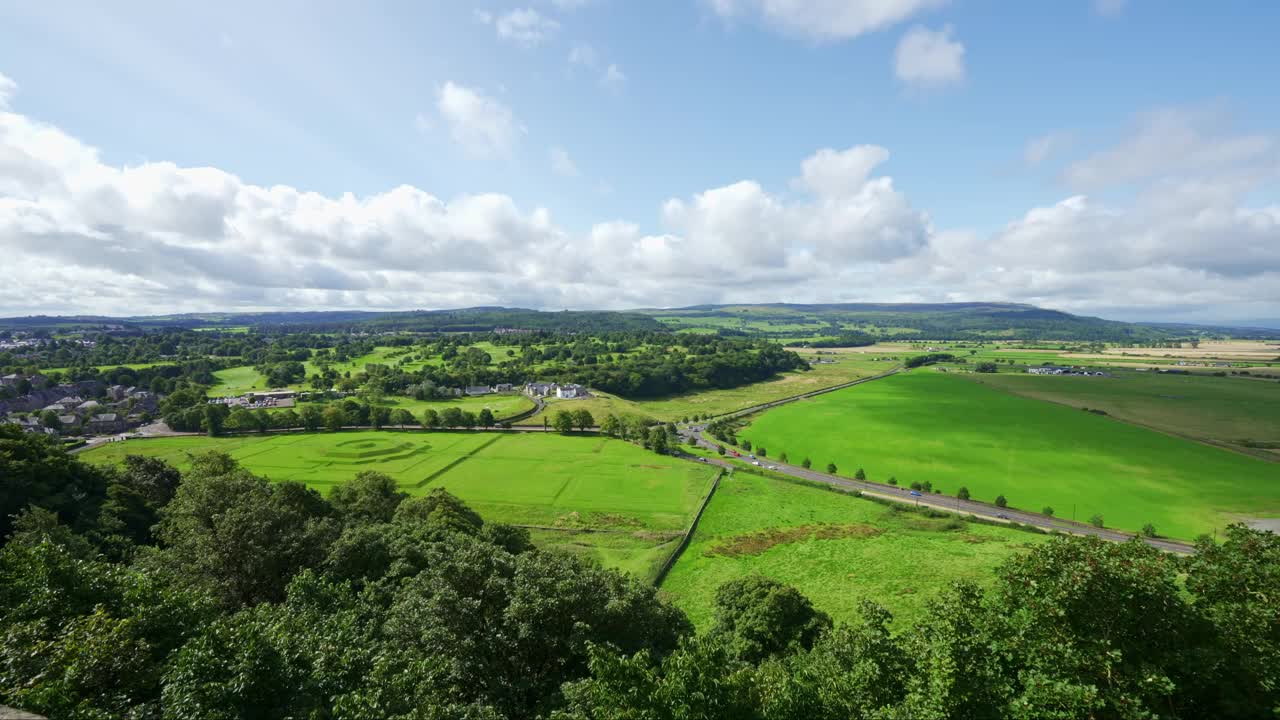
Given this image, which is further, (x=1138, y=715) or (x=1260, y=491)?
(x=1260, y=491)

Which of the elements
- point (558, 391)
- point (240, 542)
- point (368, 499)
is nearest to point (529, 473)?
point (368, 499)

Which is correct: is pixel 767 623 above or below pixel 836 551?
above

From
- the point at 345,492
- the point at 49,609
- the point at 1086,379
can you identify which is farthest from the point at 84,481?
the point at 1086,379

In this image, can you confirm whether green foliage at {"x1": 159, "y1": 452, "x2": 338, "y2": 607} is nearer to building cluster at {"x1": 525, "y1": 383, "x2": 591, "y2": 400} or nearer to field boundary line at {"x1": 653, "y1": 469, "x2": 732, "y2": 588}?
field boundary line at {"x1": 653, "y1": 469, "x2": 732, "y2": 588}

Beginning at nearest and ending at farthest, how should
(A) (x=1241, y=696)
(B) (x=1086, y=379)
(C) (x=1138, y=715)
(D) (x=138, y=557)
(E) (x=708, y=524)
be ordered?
(C) (x=1138, y=715) < (A) (x=1241, y=696) < (D) (x=138, y=557) < (E) (x=708, y=524) < (B) (x=1086, y=379)

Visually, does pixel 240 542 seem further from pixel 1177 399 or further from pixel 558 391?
pixel 1177 399

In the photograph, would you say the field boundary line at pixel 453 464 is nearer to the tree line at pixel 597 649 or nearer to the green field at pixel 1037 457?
the tree line at pixel 597 649

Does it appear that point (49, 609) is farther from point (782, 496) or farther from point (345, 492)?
point (782, 496)

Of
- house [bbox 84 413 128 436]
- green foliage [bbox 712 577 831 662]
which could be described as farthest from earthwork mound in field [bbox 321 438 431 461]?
green foliage [bbox 712 577 831 662]
